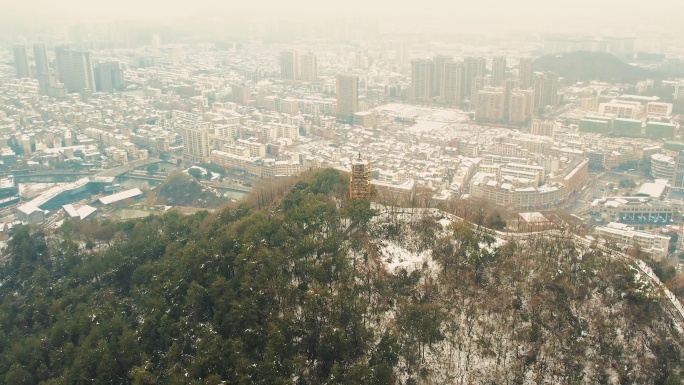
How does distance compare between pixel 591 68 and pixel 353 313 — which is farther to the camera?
pixel 591 68

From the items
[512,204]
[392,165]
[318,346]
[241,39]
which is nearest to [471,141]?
[392,165]

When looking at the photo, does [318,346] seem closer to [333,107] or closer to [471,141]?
[471,141]

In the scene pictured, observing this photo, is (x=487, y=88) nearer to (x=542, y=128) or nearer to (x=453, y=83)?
(x=453, y=83)

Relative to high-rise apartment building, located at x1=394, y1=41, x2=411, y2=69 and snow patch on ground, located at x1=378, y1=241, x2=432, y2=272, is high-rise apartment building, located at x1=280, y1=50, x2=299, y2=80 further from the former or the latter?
snow patch on ground, located at x1=378, y1=241, x2=432, y2=272

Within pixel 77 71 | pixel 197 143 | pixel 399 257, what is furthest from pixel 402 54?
pixel 399 257

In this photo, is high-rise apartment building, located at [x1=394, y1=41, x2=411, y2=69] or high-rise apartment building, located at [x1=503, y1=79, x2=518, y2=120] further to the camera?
high-rise apartment building, located at [x1=394, y1=41, x2=411, y2=69]

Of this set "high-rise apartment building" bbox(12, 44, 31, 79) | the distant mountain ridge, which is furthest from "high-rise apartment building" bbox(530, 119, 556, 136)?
"high-rise apartment building" bbox(12, 44, 31, 79)
